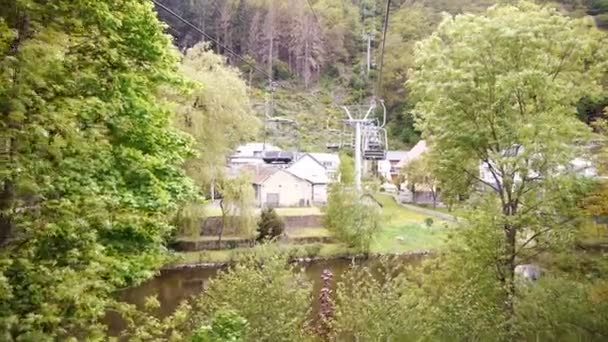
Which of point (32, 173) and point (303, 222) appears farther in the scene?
point (303, 222)

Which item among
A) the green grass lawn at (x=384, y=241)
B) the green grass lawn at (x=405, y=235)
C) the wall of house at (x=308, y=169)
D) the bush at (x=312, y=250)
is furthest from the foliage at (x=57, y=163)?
the wall of house at (x=308, y=169)

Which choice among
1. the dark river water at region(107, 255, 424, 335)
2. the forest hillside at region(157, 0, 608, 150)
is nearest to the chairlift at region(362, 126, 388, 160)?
the dark river water at region(107, 255, 424, 335)

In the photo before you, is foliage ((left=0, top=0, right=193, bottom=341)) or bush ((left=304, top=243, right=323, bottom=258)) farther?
bush ((left=304, top=243, right=323, bottom=258))

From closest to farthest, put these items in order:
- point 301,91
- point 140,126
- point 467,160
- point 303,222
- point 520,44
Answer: point 140,126 < point 520,44 < point 467,160 < point 303,222 < point 301,91

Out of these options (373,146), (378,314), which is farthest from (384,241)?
(378,314)

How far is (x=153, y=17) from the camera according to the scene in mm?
5141

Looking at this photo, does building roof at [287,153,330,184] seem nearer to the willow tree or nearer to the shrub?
the willow tree

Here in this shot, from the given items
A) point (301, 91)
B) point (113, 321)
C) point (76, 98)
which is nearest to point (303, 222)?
point (113, 321)

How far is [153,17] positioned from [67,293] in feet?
10.4

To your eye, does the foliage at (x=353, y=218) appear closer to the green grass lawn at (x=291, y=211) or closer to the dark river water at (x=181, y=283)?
the dark river water at (x=181, y=283)

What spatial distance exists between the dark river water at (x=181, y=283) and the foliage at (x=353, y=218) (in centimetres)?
85

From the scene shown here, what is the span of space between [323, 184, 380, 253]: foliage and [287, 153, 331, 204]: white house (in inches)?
285

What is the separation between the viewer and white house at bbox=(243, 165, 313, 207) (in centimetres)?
2633

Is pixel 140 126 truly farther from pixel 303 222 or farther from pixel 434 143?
pixel 303 222
